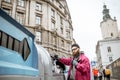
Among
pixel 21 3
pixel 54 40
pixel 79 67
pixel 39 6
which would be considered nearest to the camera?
pixel 79 67

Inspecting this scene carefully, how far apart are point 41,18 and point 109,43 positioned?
1386 inches

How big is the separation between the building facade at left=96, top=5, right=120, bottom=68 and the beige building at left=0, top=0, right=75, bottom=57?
26765 mm

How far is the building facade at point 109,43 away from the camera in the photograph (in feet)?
188

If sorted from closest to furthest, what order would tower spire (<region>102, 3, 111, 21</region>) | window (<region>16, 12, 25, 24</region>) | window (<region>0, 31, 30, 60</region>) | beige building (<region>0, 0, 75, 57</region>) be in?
1. window (<region>0, 31, 30, 60</region>)
2. beige building (<region>0, 0, 75, 57</region>)
3. window (<region>16, 12, 25, 24</region>)
4. tower spire (<region>102, 3, 111, 21</region>)

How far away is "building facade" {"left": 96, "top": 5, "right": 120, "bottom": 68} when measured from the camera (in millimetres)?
57344

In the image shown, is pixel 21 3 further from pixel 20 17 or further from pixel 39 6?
pixel 39 6

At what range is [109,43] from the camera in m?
58.3

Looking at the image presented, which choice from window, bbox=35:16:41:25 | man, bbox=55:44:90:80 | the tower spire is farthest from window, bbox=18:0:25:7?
the tower spire

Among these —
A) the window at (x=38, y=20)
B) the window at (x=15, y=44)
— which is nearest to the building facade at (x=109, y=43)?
the window at (x=38, y=20)

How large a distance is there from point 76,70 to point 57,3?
34.0 meters

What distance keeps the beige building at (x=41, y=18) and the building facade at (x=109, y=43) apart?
26.8 metres

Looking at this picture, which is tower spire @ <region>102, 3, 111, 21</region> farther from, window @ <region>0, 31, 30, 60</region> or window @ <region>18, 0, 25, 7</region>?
window @ <region>0, 31, 30, 60</region>

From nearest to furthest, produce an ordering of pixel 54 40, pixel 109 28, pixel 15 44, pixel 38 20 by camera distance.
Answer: pixel 15 44 < pixel 38 20 < pixel 54 40 < pixel 109 28

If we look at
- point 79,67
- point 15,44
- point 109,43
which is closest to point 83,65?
point 79,67
